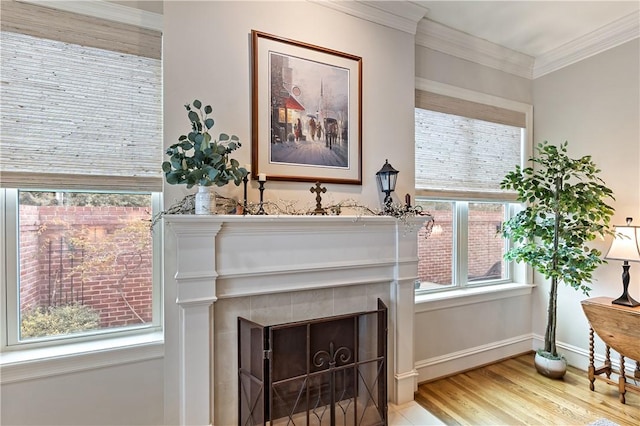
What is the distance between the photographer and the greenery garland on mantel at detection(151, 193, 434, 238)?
5.89 feet

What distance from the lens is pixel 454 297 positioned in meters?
2.79

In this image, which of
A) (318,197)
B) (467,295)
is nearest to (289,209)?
(318,197)

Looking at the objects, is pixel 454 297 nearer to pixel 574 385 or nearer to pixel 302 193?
pixel 574 385

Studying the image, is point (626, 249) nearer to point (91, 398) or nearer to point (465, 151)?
point (465, 151)

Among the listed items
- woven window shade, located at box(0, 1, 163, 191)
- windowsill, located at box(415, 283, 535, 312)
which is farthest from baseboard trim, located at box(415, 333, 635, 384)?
woven window shade, located at box(0, 1, 163, 191)

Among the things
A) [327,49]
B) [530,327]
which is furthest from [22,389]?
[530,327]

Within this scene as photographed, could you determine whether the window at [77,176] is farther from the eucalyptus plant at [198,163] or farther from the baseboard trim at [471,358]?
the baseboard trim at [471,358]

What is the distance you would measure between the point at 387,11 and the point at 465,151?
1.33 m

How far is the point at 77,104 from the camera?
1.77 metres

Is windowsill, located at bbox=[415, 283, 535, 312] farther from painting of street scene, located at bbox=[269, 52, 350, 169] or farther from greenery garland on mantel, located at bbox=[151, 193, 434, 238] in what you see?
painting of street scene, located at bbox=[269, 52, 350, 169]

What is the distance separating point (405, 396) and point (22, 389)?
7.38 ft

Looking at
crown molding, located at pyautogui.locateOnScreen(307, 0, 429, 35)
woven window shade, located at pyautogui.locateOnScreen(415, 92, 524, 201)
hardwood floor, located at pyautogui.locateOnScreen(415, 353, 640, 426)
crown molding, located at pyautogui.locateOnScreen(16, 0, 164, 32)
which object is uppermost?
crown molding, located at pyautogui.locateOnScreen(307, 0, 429, 35)

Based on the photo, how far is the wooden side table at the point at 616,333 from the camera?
222 cm

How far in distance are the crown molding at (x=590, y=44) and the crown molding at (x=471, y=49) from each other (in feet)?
0.42
